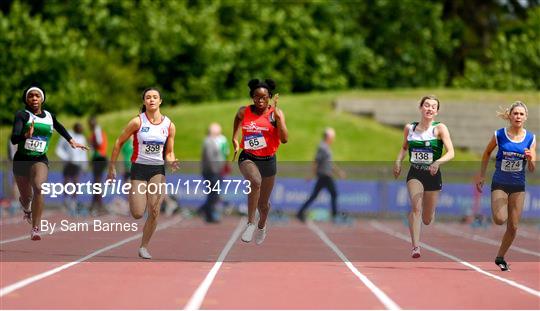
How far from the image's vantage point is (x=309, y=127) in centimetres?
4303

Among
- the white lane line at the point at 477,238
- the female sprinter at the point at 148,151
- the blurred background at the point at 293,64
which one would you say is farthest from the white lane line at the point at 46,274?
the blurred background at the point at 293,64

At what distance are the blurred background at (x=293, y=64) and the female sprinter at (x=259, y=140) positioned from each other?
50.0 ft

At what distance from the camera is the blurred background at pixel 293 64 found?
1674 inches

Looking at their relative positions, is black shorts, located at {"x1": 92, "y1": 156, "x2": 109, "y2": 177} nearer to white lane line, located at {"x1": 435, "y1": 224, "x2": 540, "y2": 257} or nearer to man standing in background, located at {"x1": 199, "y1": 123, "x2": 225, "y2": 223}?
man standing in background, located at {"x1": 199, "y1": 123, "x2": 225, "y2": 223}

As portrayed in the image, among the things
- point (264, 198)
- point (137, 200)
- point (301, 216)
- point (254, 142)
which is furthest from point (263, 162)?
point (301, 216)

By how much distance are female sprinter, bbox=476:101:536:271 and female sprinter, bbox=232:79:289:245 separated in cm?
245

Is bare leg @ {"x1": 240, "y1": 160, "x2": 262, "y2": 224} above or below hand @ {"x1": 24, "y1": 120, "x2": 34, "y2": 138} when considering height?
below

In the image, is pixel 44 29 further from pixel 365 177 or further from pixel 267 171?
pixel 267 171

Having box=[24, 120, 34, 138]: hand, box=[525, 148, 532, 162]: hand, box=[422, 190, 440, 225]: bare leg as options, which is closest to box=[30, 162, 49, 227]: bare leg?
box=[24, 120, 34, 138]: hand

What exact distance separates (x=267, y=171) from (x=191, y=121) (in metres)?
29.4

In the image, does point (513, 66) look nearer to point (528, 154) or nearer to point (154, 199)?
point (528, 154)

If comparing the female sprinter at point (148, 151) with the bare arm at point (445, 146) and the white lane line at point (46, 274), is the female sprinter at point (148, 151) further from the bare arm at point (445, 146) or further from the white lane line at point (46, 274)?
the bare arm at point (445, 146)

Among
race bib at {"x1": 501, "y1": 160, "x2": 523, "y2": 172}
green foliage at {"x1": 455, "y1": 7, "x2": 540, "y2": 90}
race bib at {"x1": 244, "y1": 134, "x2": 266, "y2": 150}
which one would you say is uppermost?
green foliage at {"x1": 455, "y1": 7, "x2": 540, "y2": 90}

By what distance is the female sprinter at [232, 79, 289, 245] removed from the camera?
45.1ft
